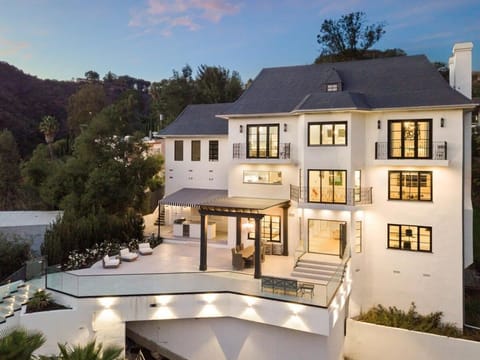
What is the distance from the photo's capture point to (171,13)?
35594 millimetres

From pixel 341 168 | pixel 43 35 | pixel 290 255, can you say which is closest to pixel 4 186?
pixel 43 35

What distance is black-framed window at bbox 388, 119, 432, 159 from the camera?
20.8 m

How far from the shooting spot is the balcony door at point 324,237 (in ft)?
74.8

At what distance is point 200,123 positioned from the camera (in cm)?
A: 3262

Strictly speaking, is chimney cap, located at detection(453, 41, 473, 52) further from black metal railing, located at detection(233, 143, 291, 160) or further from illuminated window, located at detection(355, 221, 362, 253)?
illuminated window, located at detection(355, 221, 362, 253)

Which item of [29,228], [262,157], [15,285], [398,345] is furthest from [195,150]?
[398,345]

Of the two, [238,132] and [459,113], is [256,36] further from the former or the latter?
[459,113]

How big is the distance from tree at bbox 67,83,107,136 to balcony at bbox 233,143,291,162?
178 feet

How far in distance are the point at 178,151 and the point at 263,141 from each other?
10611 mm

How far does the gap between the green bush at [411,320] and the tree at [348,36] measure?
1397 inches

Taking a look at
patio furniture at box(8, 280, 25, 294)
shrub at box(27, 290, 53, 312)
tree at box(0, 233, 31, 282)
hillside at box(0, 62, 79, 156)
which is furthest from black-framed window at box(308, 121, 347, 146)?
hillside at box(0, 62, 79, 156)

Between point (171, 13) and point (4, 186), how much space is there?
3515cm

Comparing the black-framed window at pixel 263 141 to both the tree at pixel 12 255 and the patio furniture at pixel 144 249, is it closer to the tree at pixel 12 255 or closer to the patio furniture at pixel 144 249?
the patio furniture at pixel 144 249

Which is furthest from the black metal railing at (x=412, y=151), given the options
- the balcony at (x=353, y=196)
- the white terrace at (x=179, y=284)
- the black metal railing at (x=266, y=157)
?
the white terrace at (x=179, y=284)
